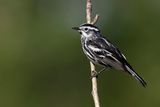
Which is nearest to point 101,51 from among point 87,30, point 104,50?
point 104,50

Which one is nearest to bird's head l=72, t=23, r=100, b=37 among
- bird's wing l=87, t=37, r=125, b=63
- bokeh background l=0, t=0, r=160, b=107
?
bird's wing l=87, t=37, r=125, b=63

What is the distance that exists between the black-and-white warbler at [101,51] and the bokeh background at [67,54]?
12.0 meters

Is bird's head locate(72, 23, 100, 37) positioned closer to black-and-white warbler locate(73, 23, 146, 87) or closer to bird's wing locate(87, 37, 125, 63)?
black-and-white warbler locate(73, 23, 146, 87)

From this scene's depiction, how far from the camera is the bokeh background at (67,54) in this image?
31.7m

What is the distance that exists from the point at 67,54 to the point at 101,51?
18.5 meters

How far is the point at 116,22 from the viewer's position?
37.4m

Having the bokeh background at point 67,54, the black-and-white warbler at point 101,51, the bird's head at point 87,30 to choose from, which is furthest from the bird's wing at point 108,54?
the bokeh background at point 67,54

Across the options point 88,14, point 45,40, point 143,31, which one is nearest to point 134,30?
point 143,31

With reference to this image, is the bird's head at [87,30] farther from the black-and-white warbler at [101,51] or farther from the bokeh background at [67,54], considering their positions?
the bokeh background at [67,54]

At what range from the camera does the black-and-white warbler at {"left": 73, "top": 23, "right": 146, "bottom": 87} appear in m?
17.3

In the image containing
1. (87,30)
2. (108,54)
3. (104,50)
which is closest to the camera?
(108,54)

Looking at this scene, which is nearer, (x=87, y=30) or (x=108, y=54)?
(x=108, y=54)

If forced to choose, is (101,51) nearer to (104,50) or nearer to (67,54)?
(104,50)

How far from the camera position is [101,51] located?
17828 mm
